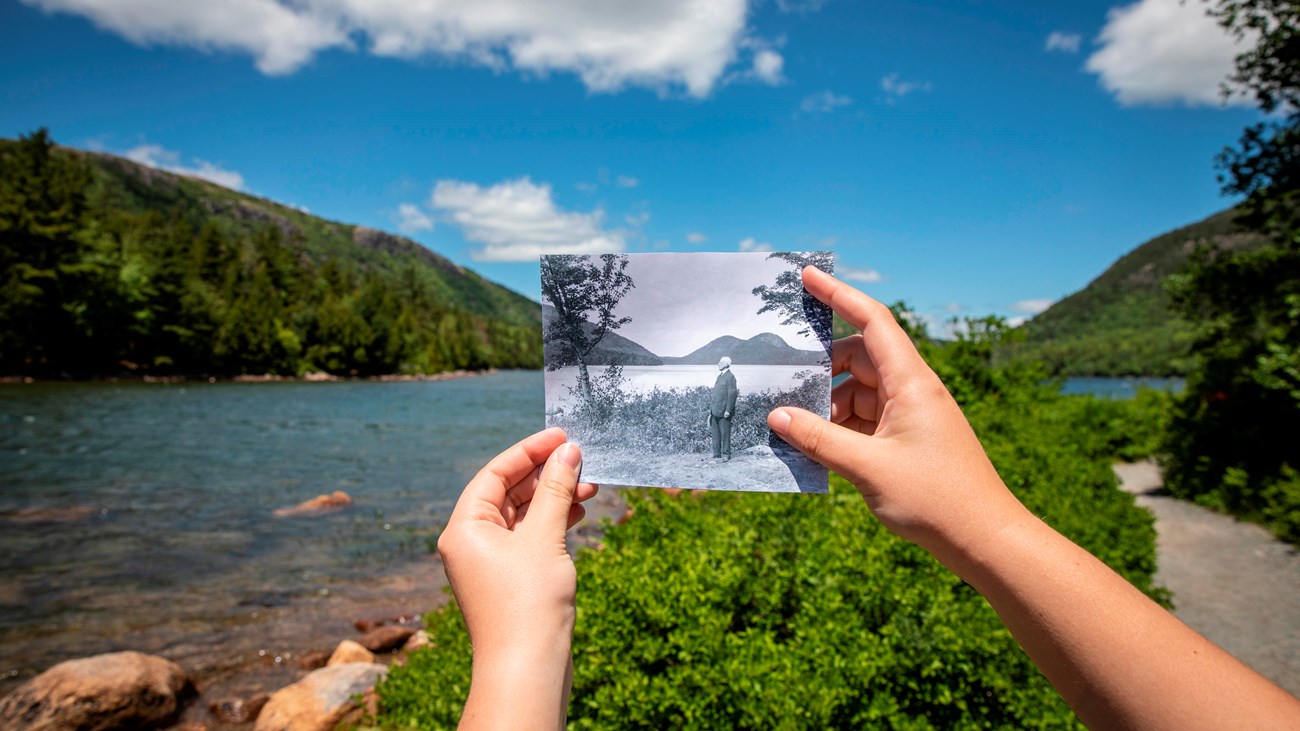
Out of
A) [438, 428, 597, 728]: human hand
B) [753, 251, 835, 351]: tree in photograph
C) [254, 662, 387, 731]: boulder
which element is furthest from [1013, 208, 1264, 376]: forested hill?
[438, 428, 597, 728]: human hand

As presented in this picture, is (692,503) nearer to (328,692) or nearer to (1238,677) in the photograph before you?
(328,692)

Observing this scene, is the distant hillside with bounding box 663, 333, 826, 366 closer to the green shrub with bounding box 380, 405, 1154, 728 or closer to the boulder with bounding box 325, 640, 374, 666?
the green shrub with bounding box 380, 405, 1154, 728

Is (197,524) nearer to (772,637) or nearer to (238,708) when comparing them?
(238,708)

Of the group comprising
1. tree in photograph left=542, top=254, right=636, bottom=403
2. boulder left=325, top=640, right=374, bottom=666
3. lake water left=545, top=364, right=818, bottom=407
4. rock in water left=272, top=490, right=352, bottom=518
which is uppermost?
tree in photograph left=542, top=254, right=636, bottom=403

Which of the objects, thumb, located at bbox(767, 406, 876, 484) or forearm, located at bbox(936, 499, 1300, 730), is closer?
forearm, located at bbox(936, 499, 1300, 730)

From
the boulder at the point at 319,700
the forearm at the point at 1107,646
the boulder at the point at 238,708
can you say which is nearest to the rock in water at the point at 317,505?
the boulder at the point at 238,708

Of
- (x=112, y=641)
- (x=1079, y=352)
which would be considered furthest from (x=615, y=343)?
(x=1079, y=352)
